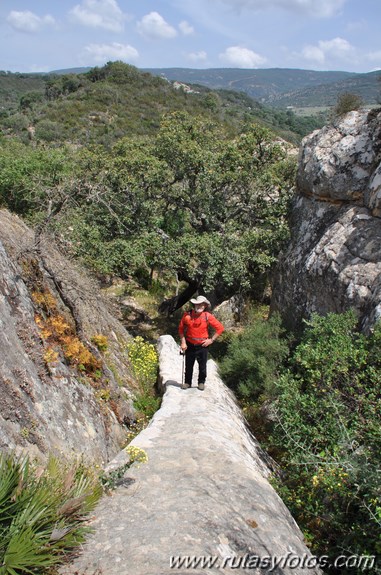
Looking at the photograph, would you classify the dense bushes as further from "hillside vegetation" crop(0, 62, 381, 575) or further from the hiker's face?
the hiker's face

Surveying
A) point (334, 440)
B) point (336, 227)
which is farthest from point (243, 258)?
point (334, 440)

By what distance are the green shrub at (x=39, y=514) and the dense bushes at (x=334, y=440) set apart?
287cm

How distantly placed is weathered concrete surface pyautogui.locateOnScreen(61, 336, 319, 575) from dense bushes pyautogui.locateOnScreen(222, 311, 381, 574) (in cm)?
59

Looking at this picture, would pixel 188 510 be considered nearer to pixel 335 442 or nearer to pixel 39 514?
pixel 39 514

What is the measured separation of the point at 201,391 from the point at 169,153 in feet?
32.8

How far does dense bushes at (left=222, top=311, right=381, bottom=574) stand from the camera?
534 cm

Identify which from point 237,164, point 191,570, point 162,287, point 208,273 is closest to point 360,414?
point 191,570

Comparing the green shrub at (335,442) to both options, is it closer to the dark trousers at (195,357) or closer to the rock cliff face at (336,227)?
the dark trousers at (195,357)

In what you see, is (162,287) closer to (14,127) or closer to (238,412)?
(238,412)

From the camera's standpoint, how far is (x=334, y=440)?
249 inches

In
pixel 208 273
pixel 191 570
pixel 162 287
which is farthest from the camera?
pixel 162 287

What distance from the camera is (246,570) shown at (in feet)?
13.9

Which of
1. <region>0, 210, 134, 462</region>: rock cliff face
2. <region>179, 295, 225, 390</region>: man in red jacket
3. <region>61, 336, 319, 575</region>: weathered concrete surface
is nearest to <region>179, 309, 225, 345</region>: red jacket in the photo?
<region>179, 295, 225, 390</region>: man in red jacket

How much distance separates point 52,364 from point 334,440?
170 inches
